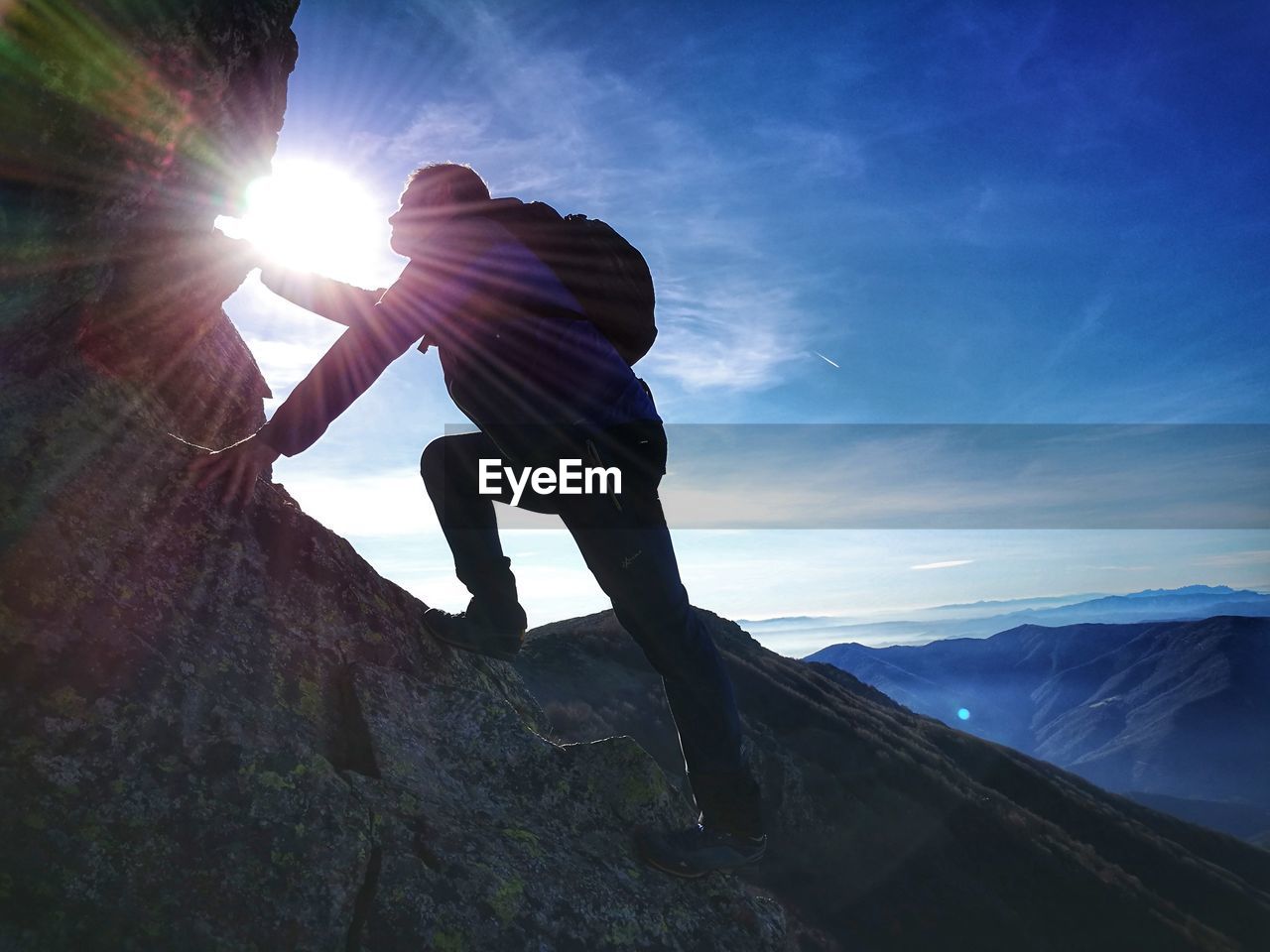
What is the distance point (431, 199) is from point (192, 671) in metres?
3.43

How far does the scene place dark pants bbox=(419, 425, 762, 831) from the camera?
16.6 feet

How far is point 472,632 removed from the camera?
21.6ft

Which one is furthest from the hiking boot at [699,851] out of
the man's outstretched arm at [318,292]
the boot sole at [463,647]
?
the man's outstretched arm at [318,292]

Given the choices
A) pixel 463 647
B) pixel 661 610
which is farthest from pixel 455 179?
pixel 463 647

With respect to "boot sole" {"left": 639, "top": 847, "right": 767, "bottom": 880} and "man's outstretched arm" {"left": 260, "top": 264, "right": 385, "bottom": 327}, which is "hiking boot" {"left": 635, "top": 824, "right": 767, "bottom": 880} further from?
"man's outstretched arm" {"left": 260, "top": 264, "right": 385, "bottom": 327}

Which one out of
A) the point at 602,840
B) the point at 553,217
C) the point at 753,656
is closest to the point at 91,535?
the point at 553,217

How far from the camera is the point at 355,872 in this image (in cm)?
425

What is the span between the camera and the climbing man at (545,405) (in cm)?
480

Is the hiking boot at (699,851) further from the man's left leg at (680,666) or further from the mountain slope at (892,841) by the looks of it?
the mountain slope at (892,841)

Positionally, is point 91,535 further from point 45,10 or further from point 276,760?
point 45,10

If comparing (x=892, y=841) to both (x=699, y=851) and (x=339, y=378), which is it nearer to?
(x=699, y=851)

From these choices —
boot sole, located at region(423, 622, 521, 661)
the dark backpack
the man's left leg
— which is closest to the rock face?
boot sole, located at region(423, 622, 521, 661)

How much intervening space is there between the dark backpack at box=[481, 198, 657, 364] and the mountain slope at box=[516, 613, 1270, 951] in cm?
2776

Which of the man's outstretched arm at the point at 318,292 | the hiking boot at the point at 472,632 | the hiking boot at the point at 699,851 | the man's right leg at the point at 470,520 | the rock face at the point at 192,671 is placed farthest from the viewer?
the hiking boot at the point at 472,632
